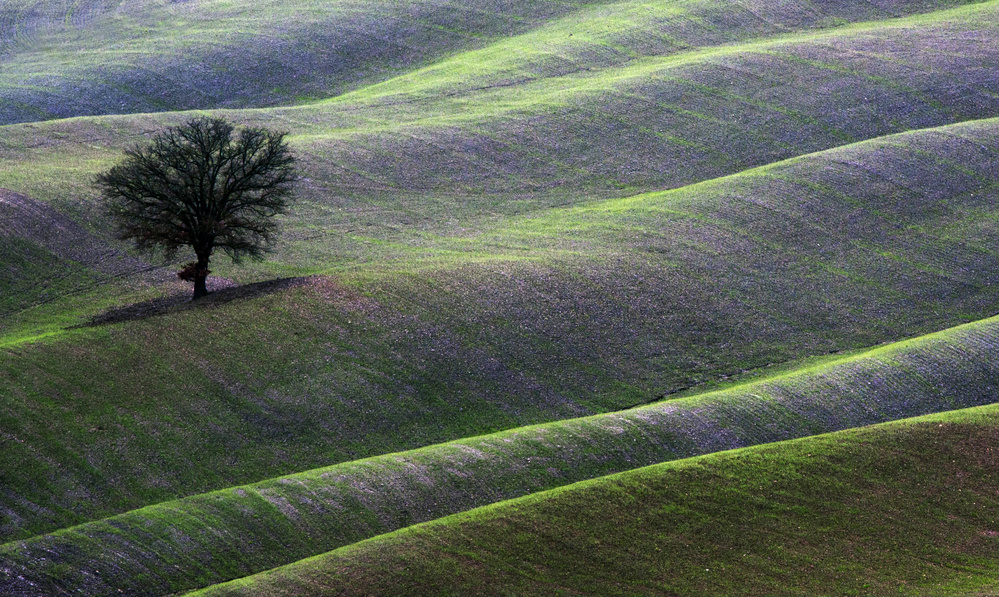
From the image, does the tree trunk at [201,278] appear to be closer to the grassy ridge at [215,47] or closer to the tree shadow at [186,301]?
the tree shadow at [186,301]

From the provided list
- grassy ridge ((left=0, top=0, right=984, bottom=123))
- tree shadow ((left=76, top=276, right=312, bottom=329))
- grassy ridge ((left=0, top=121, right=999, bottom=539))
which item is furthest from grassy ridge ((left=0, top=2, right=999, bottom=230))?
tree shadow ((left=76, top=276, right=312, bottom=329))

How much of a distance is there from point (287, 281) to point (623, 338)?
2092cm

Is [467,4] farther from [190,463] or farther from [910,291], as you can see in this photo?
[190,463]

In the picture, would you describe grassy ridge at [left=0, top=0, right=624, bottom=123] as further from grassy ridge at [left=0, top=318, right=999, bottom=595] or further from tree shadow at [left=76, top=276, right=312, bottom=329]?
grassy ridge at [left=0, top=318, right=999, bottom=595]

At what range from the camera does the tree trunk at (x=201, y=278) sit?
55091 mm

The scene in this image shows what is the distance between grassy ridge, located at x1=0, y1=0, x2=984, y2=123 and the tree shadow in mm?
50431

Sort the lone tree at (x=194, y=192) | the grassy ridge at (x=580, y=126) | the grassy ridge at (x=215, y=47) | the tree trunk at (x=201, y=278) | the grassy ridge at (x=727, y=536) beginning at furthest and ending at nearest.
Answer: the grassy ridge at (x=215, y=47)
the grassy ridge at (x=580, y=126)
the tree trunk at (x=201, y=278)
the lone tree at (x=194, y=192)
the grassy ridge at (x=727, y=536)

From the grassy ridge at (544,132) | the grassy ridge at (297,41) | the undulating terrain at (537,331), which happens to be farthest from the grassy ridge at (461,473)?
the grassy ridge at (297,41)

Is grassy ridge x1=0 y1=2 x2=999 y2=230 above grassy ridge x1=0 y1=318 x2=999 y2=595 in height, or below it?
above

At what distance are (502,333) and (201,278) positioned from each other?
59.8 feet

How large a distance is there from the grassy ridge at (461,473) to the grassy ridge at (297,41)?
6350 cm

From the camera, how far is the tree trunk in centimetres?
5509

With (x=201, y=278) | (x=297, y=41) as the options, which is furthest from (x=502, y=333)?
(x=297, y=41)

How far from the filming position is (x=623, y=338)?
55.1 meters
